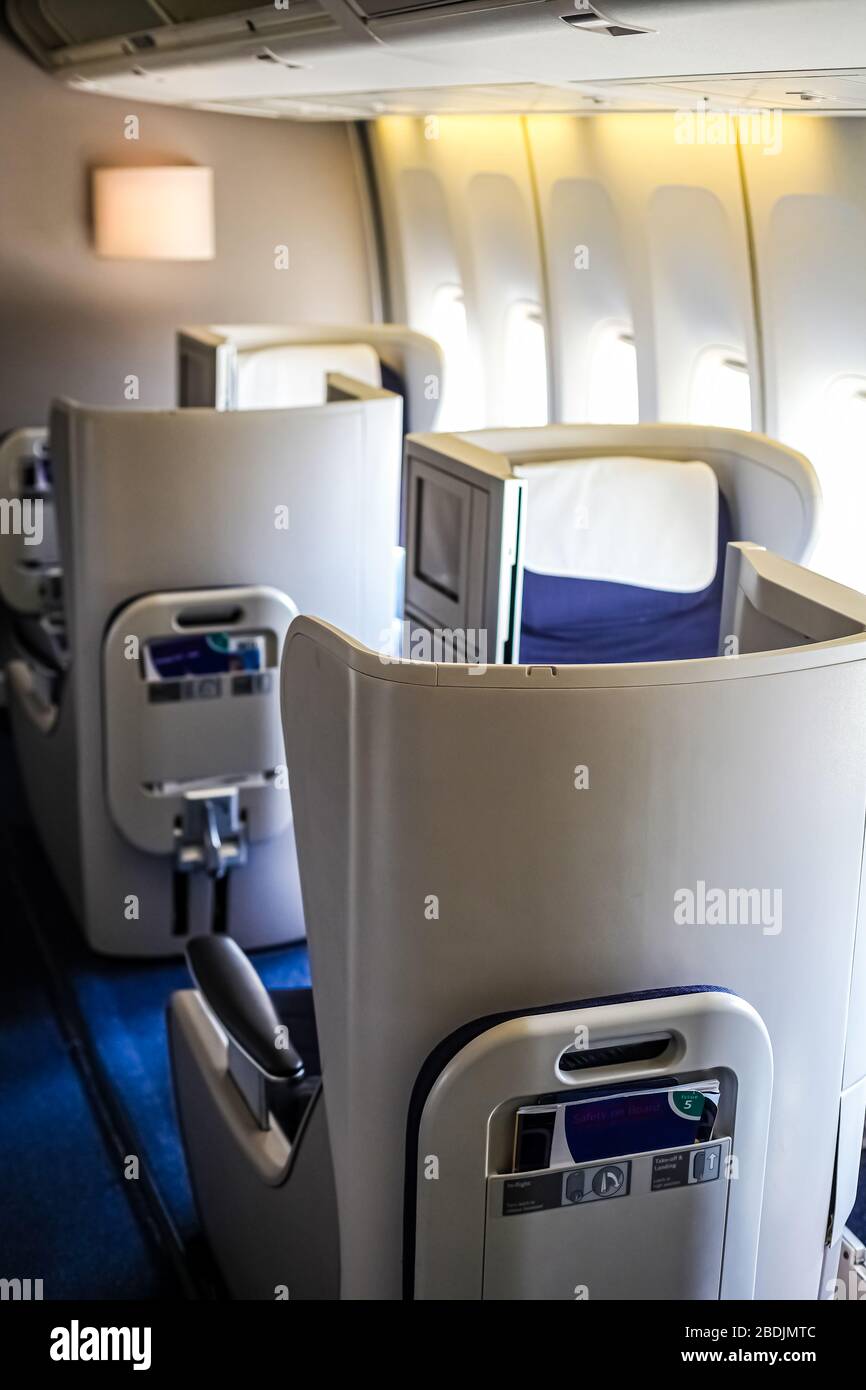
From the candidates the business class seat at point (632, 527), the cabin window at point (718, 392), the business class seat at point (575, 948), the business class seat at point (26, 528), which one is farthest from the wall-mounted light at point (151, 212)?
the business class seat at point (575, 948)

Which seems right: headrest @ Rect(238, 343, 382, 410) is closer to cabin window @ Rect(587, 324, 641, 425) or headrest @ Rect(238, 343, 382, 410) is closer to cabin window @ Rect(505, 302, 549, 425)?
cabin window @ Rect(587, 324, 641, 425)

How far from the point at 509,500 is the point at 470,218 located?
152 inches

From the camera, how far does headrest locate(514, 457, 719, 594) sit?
10.5ft

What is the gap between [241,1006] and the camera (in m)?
2.26

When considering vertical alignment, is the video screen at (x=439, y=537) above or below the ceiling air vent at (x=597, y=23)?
below

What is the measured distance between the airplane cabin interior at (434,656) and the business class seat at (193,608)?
0.5 inches

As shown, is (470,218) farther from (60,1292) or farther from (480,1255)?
(480,1255)

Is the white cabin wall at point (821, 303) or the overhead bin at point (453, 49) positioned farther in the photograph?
the white cabin wall at point (821, 303)

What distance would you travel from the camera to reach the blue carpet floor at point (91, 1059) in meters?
2.82

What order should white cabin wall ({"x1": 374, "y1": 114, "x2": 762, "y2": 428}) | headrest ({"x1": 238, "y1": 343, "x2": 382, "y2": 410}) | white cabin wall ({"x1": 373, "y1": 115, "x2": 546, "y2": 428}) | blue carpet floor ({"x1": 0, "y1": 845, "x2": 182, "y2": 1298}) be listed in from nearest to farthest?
blue carpet floor ({"x1": 0, "y1": 845, "x2": 182, "y2": 1298})
white cabin wall ({"x1": 374, "y1": 114, "x2": 762, "y2": 428})
headrest ({"x1": 238, "y1": 343, "x2": 382, "y2": 410})
white cabin wall ({"x1": 373, "y1": 115, "x2": 546, "y2": 428})

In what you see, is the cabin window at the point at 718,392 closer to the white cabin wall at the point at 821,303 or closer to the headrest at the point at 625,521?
the white cabin wall at the point at 821,303

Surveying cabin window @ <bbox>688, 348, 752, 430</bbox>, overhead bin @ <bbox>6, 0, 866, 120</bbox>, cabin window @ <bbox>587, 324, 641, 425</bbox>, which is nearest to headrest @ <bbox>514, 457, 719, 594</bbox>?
overhead bin @ <bbox>6, 0, 866, 120</bbox>

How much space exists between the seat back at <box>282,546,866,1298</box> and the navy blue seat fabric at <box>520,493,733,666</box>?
1602 mm

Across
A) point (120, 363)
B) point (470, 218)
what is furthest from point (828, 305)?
point (120, 363)
